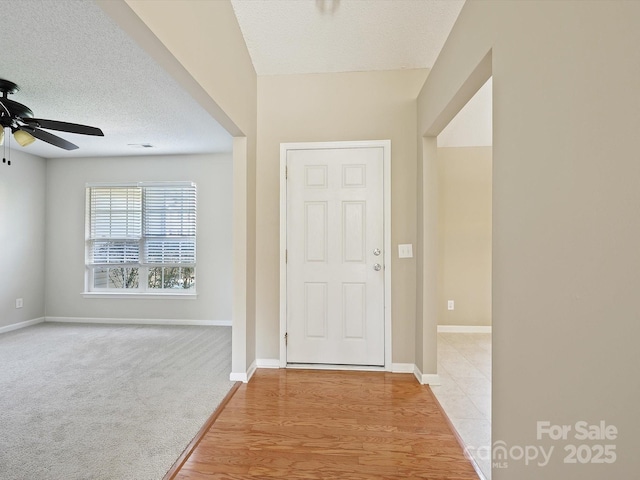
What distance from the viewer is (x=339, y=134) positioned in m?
2.91

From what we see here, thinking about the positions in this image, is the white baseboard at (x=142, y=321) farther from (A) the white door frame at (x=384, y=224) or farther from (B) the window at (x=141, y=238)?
(A) the white door frame at (x=384, y=224)

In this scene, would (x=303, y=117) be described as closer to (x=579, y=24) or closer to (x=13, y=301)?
(x=579, y=24)

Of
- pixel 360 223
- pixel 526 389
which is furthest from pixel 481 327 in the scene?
pixel 526 389

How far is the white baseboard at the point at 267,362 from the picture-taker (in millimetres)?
2924

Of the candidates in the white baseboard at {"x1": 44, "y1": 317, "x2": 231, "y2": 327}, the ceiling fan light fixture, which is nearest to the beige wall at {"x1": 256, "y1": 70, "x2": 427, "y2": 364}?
the white baseboard at {"x1": 44, "y1": 317, "x2": 231, "y2": 327}

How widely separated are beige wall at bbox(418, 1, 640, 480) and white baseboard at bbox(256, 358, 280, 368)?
203 centimetres

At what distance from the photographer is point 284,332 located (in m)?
2.91

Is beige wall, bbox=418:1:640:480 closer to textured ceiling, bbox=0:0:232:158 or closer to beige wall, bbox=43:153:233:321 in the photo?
textured ceiling, bbox=0:0:232:158

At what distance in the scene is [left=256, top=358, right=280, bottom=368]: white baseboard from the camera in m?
2.92

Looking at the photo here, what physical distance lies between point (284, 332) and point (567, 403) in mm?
2315

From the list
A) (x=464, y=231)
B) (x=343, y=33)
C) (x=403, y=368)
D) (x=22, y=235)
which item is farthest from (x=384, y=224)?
(x=22, y=235)

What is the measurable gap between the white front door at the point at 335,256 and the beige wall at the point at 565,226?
1480mm

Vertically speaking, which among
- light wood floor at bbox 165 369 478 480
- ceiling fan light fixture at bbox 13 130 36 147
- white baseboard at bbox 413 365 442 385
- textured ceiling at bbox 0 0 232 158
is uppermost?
textured ceiling at bbox 0 0 232 158

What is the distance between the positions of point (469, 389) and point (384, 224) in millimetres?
1641
